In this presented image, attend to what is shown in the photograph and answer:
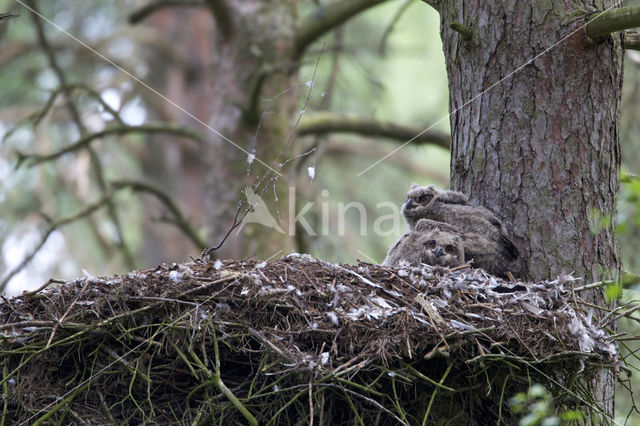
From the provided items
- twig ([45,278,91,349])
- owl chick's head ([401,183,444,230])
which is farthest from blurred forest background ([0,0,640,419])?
twig ([45,278,91,349])

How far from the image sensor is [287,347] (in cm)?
336

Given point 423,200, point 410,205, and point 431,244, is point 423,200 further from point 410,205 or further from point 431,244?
point 431,244

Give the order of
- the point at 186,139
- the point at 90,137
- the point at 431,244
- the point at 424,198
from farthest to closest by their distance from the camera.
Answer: the point at 186,139 < the point at 90,137 < the point at 424,198 < the point at 431,244

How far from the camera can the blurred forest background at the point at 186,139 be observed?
23.9ft

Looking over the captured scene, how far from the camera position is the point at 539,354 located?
11.2 feet

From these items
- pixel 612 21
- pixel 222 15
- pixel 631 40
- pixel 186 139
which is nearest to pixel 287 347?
pixel 612 21

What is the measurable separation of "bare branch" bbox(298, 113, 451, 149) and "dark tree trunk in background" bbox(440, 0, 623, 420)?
9.90 feet

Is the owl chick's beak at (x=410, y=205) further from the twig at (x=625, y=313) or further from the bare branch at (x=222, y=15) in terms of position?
the bare branch at (x=222, y=15)

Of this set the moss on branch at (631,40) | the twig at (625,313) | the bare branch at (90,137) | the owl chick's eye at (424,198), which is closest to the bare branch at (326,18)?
the bare branch at (90,137)

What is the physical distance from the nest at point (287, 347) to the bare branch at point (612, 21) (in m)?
1.40

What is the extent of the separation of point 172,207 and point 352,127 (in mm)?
1993

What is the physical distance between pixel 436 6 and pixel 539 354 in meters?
2.49

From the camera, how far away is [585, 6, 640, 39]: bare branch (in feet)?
13.0

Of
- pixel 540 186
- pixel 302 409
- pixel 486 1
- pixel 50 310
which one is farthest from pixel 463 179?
pixel 50 310
